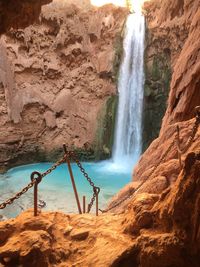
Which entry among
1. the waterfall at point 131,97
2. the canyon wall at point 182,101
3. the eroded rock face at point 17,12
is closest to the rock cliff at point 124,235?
the canyon wall at point 182,101

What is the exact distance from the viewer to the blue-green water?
11.4 meters

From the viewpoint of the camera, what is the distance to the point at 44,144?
1688 centimetres

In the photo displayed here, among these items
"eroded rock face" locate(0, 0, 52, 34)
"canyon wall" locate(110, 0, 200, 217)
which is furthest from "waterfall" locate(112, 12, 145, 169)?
"eroded rock face" locate(0, 0, 52, 34)

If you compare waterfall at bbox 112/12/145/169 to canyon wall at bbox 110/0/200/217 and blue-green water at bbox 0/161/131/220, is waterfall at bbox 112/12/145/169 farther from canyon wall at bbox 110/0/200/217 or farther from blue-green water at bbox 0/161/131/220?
canyon wall at bbox 110/0/200/217

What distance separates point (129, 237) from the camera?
3.34m

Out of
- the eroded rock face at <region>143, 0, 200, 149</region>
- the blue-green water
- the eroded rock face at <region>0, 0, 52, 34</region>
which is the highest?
the eroded rock face at <region>143, 0, 200, 149</region>

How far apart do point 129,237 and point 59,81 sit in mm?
14591

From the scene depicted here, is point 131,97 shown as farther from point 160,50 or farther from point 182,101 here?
point 182,101

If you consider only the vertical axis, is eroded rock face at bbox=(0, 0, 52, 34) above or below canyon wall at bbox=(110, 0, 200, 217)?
above

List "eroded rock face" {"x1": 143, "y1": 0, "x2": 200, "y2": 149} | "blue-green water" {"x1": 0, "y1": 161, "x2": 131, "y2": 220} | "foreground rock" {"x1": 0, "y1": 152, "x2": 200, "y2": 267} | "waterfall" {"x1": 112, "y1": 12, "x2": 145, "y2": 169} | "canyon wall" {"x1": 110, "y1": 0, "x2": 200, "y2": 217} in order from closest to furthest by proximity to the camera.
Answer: "foreground rock" {"x1": 0, "y1": 152, "x2": 200, "y2": 267} < "canyon wall" {"x1": 110, "y1": 0, "x2": 200, "y2": 217} < "blue-green water" {"x1": 0, "y1": 161, "x2": 131, "y2": 220} < "eroded rock face" {"x1": 143, "y1": 0, "x2": 200, "y2": 149} < "waterfall" {"x1": 112, "y1": 12, "x2": 145, "y2": 169}

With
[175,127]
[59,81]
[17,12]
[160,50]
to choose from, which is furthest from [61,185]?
[17,12]

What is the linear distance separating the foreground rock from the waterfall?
43.8 ft

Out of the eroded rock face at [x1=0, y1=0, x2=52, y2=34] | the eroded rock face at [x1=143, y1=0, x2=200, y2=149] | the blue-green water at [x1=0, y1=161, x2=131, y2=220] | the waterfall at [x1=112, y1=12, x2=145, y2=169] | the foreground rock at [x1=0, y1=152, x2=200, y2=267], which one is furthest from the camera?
the waterfall at [x1=112, y1=12, x2=145, y2=169]

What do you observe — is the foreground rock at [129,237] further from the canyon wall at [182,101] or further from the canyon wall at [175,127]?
the canyon wall at [182,101]
